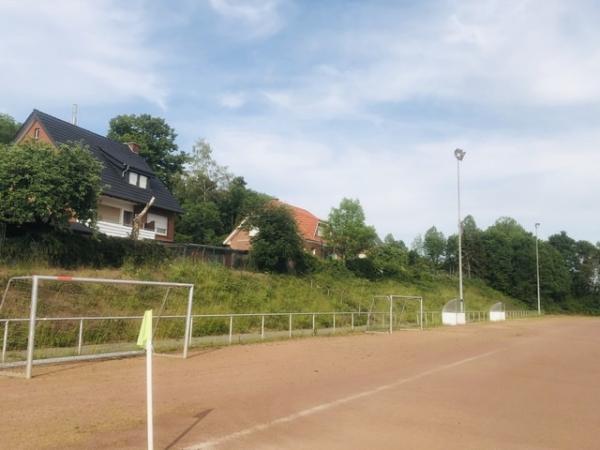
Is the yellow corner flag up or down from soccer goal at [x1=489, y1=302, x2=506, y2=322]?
up

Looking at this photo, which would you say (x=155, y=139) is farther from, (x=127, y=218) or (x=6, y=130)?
(x=127, y=218)

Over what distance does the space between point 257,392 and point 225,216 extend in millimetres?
46009

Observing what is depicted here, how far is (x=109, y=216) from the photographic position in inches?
1234

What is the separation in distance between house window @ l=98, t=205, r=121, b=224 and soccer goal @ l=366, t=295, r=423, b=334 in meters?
15.6

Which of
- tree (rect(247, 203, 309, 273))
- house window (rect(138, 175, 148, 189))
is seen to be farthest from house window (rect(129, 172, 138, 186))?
tree (rect(247, 203, 309, 273))

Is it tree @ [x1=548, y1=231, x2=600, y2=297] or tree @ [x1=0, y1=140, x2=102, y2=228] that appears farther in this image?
tree @ [x1=548, y1=231, x2=600, y2=297]

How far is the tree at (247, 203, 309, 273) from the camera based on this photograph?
30359 millimetres

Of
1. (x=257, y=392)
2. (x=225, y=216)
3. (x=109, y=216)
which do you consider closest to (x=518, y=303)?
(x=225, y=216)

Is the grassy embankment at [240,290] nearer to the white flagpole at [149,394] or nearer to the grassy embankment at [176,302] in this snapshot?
the grassy embankment at [176,302]

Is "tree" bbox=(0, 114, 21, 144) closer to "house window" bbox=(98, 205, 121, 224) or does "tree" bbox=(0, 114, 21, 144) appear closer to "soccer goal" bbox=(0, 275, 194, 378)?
"house window" bbox=(98, 205, 121, 224)

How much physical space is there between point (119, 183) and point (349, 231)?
68.4 ft

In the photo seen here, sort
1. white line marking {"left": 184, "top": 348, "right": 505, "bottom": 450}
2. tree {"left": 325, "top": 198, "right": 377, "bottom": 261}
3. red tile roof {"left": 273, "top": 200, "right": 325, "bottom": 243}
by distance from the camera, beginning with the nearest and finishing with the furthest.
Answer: white line marking {"left": 184, "top": 348, "right": 505, "bottom": 450} → tree {"left": 325, "top": 198, "right": 377, "bottom": 261} → red tile roof {"left": 273, "top": 200, "right": 325, "bottom": 243}

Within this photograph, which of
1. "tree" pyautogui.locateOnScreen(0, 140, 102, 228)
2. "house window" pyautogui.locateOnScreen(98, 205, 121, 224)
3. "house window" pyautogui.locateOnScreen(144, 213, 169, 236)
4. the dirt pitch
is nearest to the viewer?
the dirt pitch

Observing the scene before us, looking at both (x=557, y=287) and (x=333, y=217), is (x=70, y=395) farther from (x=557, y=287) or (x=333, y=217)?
(x=557, y=287)
